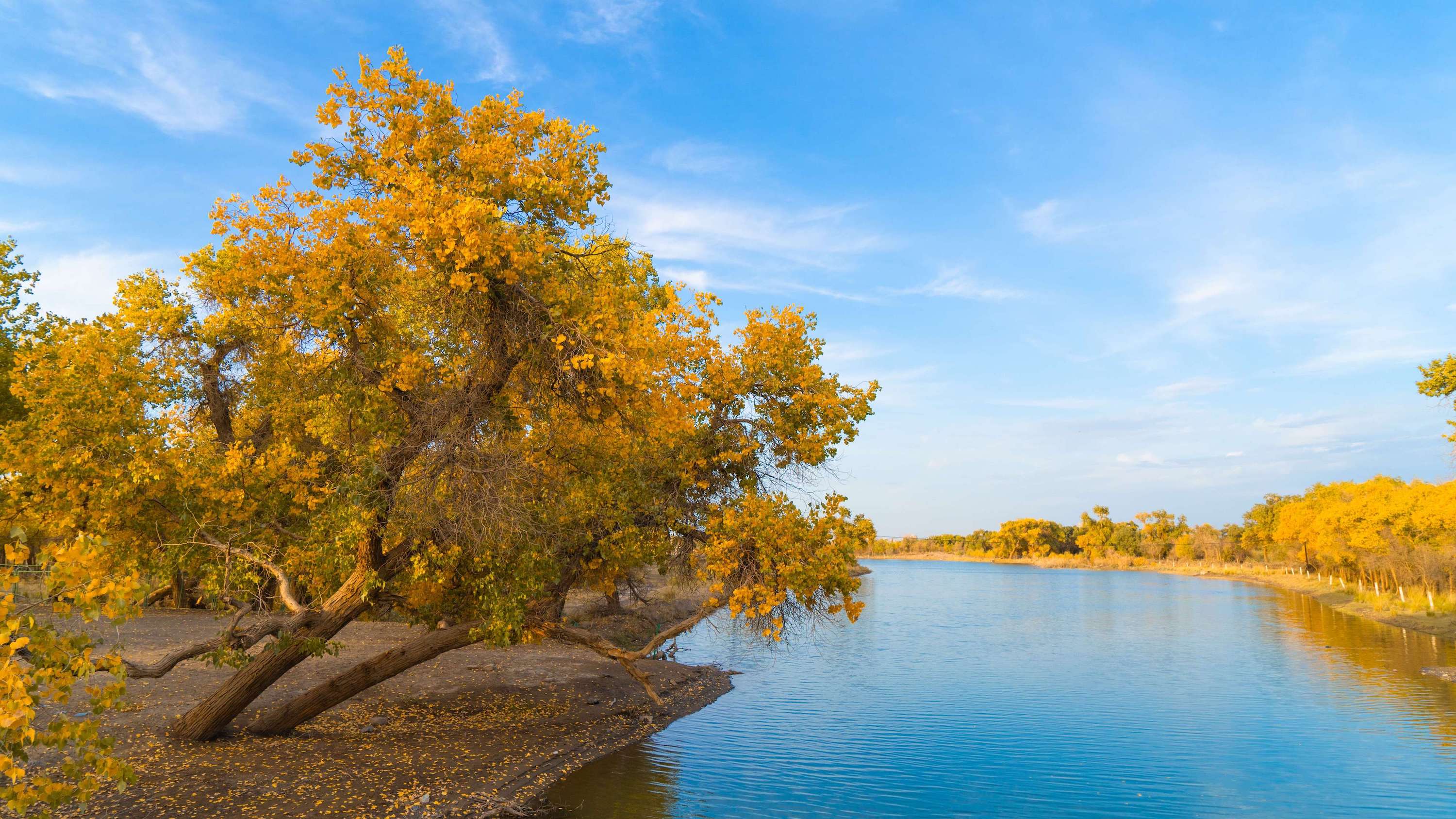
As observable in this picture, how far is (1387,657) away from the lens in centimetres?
2969

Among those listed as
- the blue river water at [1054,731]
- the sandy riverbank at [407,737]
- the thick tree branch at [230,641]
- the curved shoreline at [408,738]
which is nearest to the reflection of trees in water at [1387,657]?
the blue river water at [1054,731]

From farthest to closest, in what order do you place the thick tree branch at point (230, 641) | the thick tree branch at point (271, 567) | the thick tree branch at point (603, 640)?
the thick tree branch at point (603, 640) < the thick tree branch at point (271, 567) < the thick tree branch at point (230, 641)

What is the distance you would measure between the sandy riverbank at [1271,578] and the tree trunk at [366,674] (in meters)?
40.6

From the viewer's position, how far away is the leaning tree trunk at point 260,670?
13734 mm

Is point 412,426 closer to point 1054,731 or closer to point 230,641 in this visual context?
point 230,641

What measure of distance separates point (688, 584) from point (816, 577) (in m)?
5.62

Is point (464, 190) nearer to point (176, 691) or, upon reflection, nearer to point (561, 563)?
point (561, 563)

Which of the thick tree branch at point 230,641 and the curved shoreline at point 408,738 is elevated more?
the thick tree branch at point 230,641

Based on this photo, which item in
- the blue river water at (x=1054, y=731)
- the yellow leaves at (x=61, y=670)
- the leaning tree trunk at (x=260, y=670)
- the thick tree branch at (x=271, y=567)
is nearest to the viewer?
the yellow leaves at (x=61, y=670)

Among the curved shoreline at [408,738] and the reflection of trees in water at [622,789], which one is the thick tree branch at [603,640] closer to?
the reflection of trees in water at [622,789]

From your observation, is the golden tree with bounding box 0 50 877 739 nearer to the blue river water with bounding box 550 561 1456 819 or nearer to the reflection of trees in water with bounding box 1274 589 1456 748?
the blue river water with bounding box 550 561 1456 819

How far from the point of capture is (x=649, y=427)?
1421 cm

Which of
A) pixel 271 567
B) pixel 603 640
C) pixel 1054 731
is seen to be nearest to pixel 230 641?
pixel 271 567

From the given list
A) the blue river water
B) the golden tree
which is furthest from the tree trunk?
the blue river water
